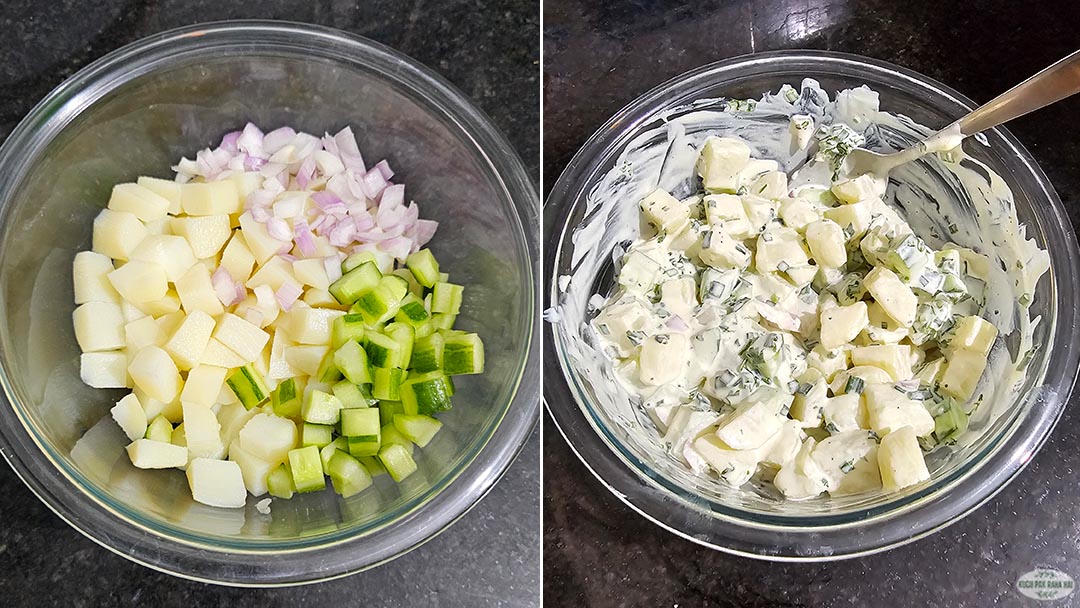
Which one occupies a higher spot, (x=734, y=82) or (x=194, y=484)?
(x=734, y=82)

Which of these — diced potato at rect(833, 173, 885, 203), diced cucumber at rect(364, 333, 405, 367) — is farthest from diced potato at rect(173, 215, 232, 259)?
diced potato at rect(833, 173, 885, 203)

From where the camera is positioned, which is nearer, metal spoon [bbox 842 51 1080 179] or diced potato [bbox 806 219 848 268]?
metal spoon [bbox 842 51 1080 179]

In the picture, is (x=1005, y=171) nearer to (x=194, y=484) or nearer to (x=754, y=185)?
(x=754, y=185)

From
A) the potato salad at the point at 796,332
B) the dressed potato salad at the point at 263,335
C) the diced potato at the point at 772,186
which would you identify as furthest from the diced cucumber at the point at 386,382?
the diced potato at the point at 772,186

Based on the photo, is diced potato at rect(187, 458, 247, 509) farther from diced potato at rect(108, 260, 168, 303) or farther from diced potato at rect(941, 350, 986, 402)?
diced potato at rect(941, 350, 986, 402)


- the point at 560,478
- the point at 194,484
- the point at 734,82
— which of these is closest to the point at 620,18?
the point at 734,82

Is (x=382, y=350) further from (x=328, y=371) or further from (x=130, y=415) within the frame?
(x=130, y=415)
